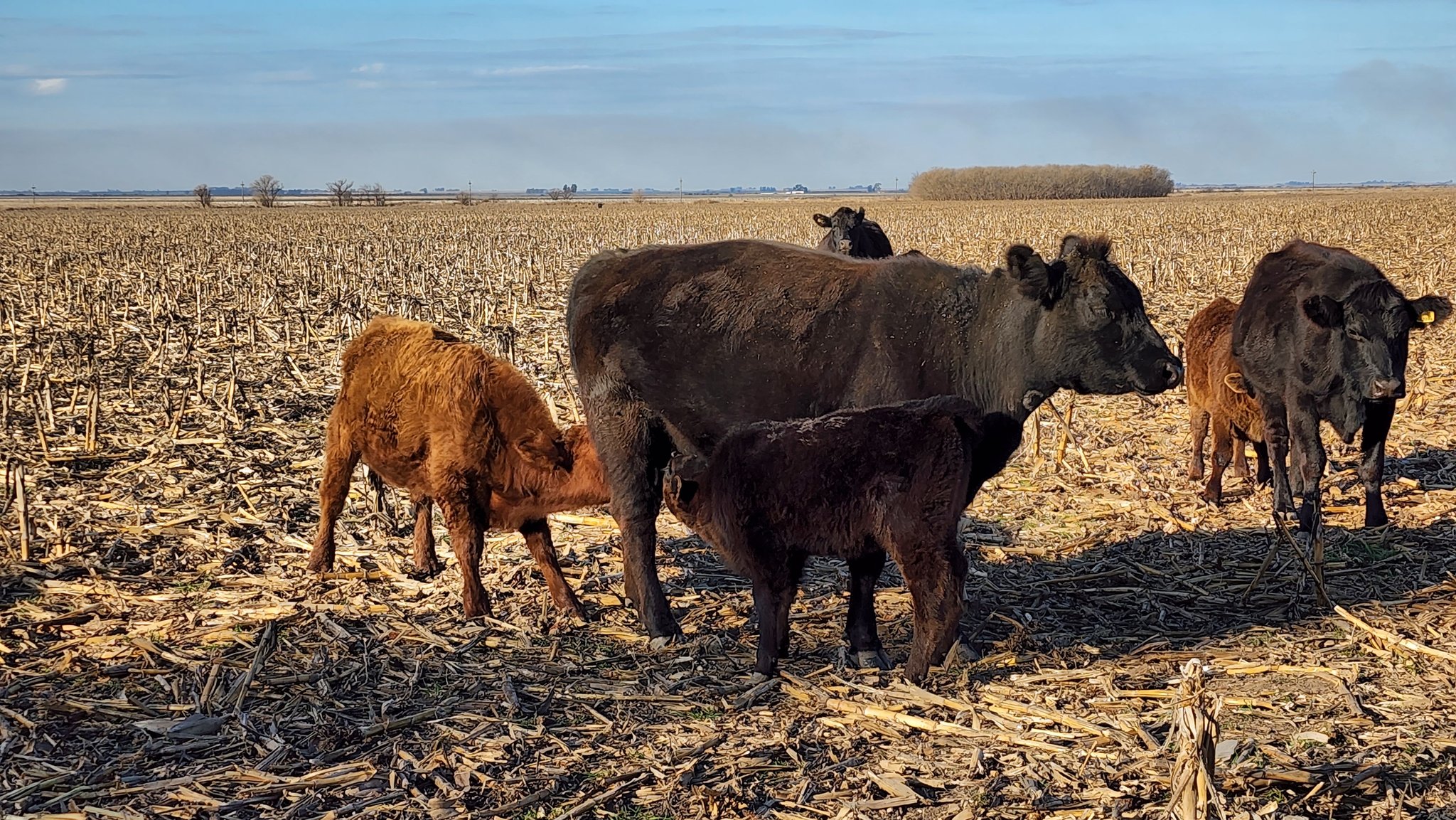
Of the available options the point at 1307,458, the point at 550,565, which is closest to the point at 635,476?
the point at 550,565

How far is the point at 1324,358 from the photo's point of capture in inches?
341

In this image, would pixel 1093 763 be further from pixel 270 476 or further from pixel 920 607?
pixel 270 476

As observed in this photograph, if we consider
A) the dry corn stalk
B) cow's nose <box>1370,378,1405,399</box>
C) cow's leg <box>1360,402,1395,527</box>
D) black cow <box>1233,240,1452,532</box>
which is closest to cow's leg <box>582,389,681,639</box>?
the dry corn stalk

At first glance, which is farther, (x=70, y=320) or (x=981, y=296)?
(x=70, y=320)

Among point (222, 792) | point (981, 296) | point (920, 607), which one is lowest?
point (222, 792)

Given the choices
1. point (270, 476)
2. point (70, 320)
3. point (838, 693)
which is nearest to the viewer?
point (838, 693)

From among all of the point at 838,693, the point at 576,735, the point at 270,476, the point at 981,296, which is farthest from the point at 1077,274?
the point at 270,476

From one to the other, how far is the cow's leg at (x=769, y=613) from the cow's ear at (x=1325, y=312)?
15.5 ft

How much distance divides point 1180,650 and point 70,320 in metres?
18.2

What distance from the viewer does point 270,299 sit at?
2130 cm

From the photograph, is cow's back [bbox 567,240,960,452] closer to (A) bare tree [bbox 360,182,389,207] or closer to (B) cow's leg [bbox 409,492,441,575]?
(B) cow's leg [bbox 409,492,441,575]

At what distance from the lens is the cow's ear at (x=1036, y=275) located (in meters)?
6.57

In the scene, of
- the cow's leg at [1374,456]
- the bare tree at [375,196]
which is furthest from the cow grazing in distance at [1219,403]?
the bare tree at [375,196]

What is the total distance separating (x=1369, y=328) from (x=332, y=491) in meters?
7.42
